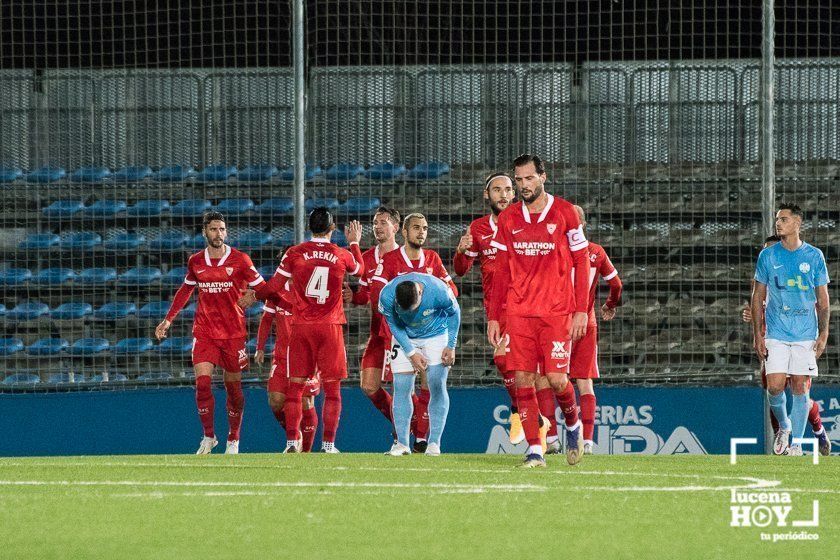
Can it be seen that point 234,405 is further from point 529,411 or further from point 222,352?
point 529,411

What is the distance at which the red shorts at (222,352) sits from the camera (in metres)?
12.6

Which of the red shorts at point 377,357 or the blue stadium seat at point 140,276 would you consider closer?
the red shorts at point 377,357

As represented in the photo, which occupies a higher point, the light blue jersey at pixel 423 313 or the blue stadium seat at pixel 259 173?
the blue stadium seat at pixel 259 173

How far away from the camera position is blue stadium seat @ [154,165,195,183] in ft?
49.6

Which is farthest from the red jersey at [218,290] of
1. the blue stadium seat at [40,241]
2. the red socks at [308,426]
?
the blue stadium seat at [40,241]

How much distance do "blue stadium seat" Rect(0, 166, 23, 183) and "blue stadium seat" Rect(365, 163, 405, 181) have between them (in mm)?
4073

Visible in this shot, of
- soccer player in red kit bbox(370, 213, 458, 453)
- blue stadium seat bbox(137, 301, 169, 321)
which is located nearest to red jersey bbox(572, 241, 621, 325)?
soccer player in red kit bbox(370, 213, 458, 453)

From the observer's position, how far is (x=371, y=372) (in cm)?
1148

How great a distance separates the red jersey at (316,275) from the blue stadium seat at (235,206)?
380 centimetres

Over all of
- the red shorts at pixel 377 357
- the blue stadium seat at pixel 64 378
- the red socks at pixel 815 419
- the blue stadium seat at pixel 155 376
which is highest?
the red shorts at pixel 377 357

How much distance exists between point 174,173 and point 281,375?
4191 mm

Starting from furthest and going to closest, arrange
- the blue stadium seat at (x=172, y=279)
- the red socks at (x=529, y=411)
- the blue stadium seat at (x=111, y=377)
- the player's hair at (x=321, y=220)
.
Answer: the blue stadium seat at (x=172, y=279) → the blue stadium seat at (x=111, y=377) → the player's hair at (x=321, y=220) → the red socks at (x=529, y=411)

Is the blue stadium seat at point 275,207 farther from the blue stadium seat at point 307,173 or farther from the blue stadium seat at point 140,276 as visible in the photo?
the blue stadium seat at point 140,276

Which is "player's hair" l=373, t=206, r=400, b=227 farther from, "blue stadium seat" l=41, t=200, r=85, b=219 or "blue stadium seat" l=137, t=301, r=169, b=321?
"blue stadium seat" l=41, t=200, r=85, b=219
